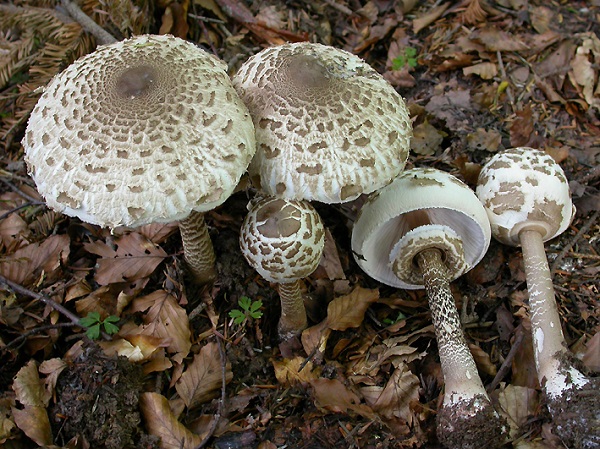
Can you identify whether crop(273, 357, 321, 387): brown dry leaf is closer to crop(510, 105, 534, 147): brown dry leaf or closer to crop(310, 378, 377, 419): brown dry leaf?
crop(310, 378, 377, 419): brown dry leaf

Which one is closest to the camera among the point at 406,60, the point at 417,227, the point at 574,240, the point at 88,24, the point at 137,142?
the point at 137,142

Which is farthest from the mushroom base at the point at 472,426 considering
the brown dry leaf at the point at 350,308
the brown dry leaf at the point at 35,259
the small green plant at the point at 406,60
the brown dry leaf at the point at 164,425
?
the small green plant at the point at 406,60

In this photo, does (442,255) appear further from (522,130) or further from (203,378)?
(203,378)

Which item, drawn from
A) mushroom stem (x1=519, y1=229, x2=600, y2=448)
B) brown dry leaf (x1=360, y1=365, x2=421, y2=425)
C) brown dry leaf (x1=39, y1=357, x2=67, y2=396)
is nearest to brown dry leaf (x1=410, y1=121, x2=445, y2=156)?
mushroom stem (x1=519, y1=229, x2=600, y2=448)

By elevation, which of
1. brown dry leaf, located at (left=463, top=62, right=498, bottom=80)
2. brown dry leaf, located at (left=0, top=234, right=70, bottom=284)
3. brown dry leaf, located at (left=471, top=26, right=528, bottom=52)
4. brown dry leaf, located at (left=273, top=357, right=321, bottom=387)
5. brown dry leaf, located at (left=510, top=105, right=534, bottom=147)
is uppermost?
brown dry leaf, located at (left=471, top=26, right=528, bottom=52)

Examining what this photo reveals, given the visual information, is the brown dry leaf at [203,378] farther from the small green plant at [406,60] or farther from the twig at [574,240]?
the small green plant at [406,60]

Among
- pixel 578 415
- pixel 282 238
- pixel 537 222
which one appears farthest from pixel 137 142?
pixel 578 415

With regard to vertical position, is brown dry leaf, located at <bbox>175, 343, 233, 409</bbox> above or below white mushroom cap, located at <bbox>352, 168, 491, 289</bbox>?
below

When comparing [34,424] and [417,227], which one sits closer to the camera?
[34,424]
